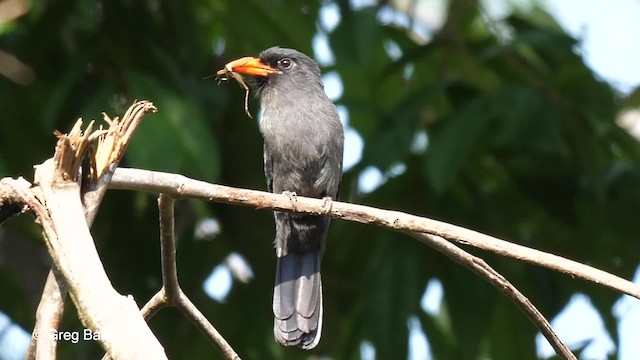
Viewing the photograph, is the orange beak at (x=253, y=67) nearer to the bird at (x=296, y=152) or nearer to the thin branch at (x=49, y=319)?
the bird at (x=296, y=152)

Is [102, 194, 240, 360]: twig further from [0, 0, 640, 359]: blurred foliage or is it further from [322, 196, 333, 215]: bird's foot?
[0, 0, 640, 359]: blurred foliage

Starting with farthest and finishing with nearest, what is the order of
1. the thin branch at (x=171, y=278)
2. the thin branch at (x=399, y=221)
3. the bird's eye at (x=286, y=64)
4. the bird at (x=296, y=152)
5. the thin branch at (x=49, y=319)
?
the bird's eye at (x=286, y=64)
the bird at (x=296, y=152)
the thin branch at (x=171, y=278)
the thin branch at (x=399, y=221)
the thin branch at (x=49, y=319)

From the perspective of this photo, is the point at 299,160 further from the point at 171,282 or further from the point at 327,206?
the point at 171,282

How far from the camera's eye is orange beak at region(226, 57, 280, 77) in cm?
520

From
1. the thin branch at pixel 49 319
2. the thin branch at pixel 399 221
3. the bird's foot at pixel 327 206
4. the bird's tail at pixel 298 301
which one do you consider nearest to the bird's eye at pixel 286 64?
the bird's tail at pixel 298 301

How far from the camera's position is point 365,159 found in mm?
4711

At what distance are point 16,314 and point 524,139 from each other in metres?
2.38

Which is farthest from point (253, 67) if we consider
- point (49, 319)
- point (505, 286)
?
point (49, 319)

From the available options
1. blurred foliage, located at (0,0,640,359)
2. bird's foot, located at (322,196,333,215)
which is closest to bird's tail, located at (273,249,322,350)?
blurred foliage, located at (0,0,640,359)

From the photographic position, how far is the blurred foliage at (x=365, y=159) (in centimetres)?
456

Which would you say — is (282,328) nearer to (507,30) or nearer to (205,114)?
(205,114)

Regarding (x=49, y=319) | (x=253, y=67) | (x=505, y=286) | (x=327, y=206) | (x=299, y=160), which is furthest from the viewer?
(x=253, y=67)

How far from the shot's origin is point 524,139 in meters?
4.61

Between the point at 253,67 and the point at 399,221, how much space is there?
2.24m
